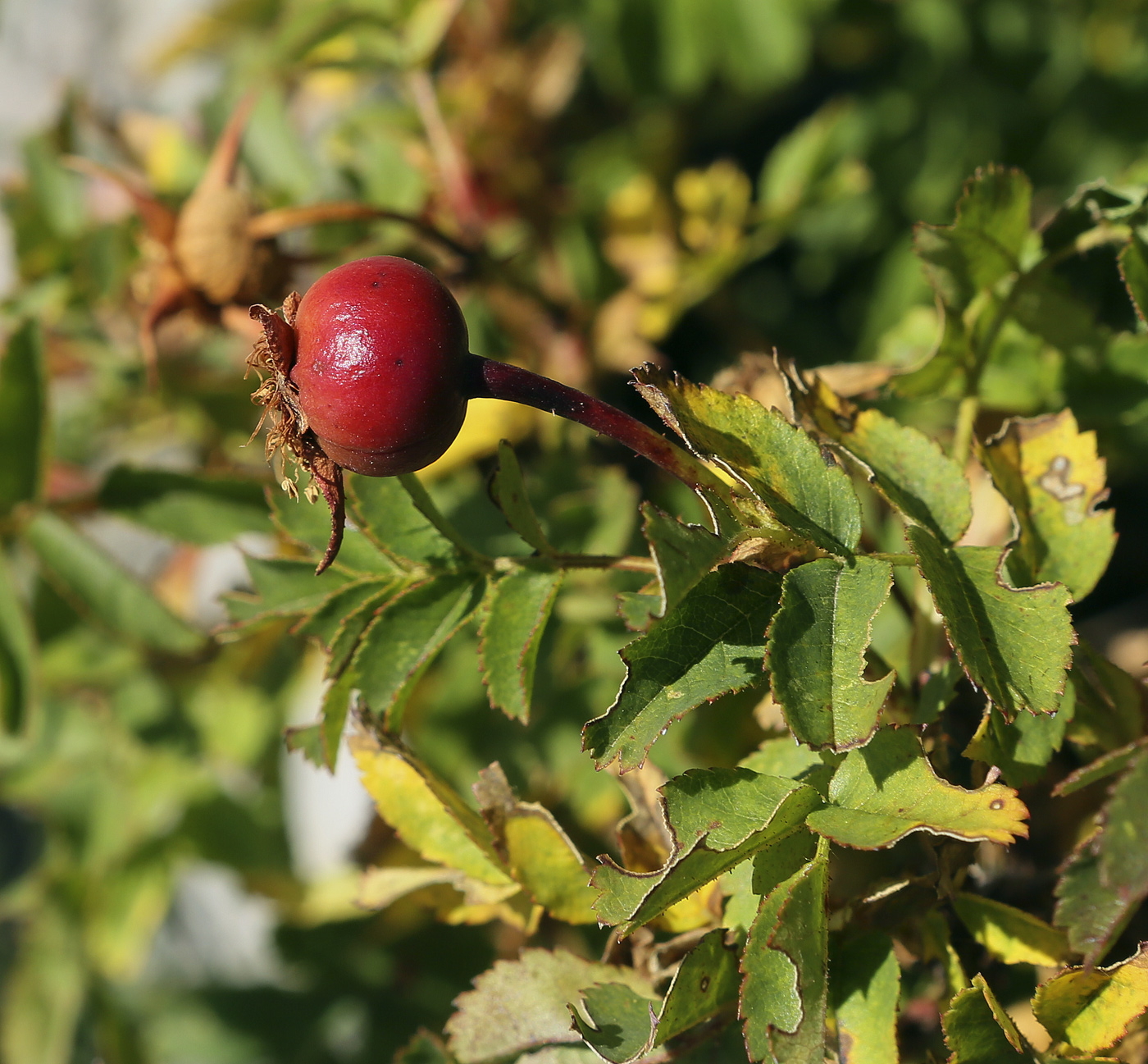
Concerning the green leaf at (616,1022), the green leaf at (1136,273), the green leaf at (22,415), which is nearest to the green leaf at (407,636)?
the green leaf at (616,1022)

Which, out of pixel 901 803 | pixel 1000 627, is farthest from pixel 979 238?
pixel 901 803

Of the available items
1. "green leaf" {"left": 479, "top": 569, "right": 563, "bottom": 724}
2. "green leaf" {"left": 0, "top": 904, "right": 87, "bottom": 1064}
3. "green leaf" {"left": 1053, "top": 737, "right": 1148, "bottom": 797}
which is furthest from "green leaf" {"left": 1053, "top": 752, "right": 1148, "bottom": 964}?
"green leaf" {"left": 0, "top": 904, "right": 87, "bottom": 1064}

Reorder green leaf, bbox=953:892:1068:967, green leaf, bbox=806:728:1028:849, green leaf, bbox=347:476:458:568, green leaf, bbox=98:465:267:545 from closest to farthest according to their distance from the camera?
1. green leaf, bbox=806:728:1028:849
2. green leaf, bbox=953:892:1068:967
3. green leaf, bbox=347:476:458:568
4. green leaf, bbox=98:465:267:545

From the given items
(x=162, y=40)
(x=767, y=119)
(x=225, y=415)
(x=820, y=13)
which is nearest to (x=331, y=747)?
(x=225, y=415)

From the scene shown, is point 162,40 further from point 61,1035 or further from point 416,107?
point 61,1035

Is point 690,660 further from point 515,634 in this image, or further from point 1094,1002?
point 1094,1002

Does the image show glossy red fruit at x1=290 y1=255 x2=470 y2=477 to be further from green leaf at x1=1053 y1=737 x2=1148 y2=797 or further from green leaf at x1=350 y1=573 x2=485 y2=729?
green leaf at x1=1053 y1=737 x2=1148 y2=797

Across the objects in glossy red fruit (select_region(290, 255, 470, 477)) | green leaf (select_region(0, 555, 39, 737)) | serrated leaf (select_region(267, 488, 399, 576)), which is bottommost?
green leaf (select_region(0, 555, 39, 737))
